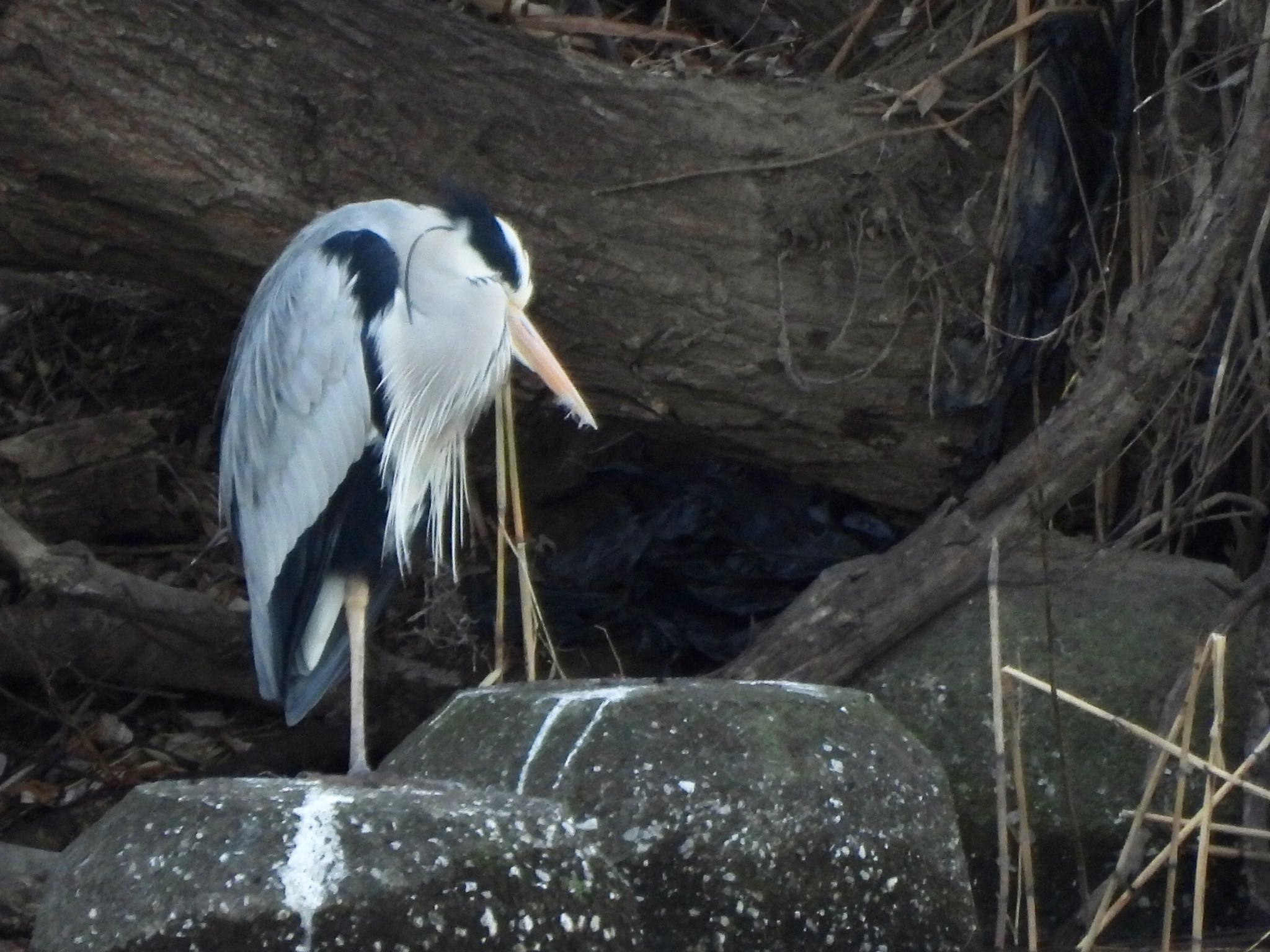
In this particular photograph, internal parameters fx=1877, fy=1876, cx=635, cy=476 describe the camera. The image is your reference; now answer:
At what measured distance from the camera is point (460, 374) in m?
3.71

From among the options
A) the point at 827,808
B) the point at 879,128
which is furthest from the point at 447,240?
the point at 827,808

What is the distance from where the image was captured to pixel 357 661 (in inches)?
137

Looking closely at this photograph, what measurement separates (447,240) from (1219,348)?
5.49 feet

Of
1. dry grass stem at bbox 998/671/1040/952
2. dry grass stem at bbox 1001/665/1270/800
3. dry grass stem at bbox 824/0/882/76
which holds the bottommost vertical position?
dry grass stem at bbox 998/671/1040/952

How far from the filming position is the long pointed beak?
11.4 ft

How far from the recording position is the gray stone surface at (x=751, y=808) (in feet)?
8.36

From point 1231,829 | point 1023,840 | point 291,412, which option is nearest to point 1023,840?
point 1023,840

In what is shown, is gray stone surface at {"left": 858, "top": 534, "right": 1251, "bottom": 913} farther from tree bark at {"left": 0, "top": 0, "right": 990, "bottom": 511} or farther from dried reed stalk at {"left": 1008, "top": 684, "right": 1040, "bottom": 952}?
tree bark at {"left": 0, "top": 0, "right": 990, "bottom": 511}

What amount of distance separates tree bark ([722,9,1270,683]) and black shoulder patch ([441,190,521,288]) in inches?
34.8

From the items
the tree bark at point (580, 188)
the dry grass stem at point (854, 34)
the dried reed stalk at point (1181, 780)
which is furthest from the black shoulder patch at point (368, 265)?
the dried reed stalk at point (1181, 780)

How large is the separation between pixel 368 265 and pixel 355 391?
25 centimetres

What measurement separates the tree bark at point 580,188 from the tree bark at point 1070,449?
53 cm

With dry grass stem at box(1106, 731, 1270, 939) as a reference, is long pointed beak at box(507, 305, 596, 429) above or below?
above

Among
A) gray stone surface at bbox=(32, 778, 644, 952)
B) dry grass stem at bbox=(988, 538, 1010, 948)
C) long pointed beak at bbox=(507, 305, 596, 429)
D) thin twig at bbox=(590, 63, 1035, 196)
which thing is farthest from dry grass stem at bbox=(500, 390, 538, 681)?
gray stone surface at bbox=(32, 778, 644, 952)
